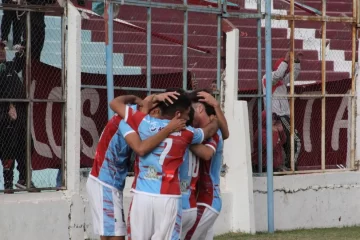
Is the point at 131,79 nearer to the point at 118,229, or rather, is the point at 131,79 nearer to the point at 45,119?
the point at 45,119

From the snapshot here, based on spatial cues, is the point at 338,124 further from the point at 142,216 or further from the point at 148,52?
the point at 142,216

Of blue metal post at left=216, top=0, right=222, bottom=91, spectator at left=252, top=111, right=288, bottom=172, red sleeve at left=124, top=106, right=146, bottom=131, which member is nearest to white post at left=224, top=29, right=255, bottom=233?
blue metal post at left=216, top=0, right=222, bottom=91

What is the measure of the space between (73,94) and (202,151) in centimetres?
351

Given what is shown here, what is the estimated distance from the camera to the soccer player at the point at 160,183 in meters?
8.80

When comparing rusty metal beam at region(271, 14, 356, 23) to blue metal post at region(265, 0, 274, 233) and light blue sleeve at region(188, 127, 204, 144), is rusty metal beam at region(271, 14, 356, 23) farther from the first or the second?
light blue sleeve at region(188, 127, 204, 144)

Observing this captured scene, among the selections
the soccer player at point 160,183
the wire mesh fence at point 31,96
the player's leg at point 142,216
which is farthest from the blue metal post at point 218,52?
the player's leg at point 142,216

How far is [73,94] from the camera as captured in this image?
12469 mm

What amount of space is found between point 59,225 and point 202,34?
3354mm

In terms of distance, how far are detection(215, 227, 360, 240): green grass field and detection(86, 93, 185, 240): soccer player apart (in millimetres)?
4143

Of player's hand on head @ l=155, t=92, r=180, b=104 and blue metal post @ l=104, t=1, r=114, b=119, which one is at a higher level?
blue metal post @ l=104, t=1, r=114, b=119

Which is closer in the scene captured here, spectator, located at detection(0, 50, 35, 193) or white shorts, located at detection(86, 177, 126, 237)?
white shorts, located at detection(86, 177, 126, 237)

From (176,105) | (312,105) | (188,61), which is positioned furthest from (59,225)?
(312,105)

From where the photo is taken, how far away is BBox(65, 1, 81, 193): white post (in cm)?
1243

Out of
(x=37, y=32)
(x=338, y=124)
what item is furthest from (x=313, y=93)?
(x=37, y=32)
